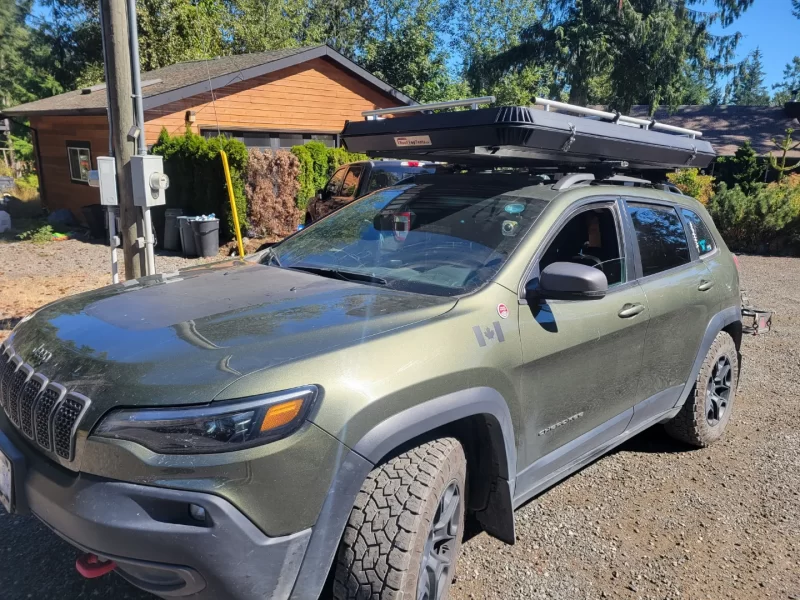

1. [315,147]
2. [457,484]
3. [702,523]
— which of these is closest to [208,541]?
[457,484]

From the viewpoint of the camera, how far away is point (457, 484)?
2494 millimetres

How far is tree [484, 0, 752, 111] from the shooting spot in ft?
95.2

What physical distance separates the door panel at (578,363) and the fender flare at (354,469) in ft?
1.82

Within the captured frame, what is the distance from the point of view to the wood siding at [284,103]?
14570 mm

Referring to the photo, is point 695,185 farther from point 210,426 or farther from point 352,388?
point 210,426

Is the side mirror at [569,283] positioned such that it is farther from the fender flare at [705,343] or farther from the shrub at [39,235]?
the shrub at [39,235]

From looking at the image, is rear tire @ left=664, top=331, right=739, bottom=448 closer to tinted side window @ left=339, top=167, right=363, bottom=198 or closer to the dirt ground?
the dirt ground

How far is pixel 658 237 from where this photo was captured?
151 inches

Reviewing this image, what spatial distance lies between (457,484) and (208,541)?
1032mm

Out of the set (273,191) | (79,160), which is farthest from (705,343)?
(79,160)

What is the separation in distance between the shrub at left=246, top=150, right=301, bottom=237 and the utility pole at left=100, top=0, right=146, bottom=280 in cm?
690

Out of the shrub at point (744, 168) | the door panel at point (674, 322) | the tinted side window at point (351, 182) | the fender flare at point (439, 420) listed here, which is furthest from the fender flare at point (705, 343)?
the shrub at point (744, 168)

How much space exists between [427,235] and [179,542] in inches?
77.2

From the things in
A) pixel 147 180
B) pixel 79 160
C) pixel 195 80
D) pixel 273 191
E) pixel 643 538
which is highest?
pixel 195 80
